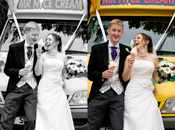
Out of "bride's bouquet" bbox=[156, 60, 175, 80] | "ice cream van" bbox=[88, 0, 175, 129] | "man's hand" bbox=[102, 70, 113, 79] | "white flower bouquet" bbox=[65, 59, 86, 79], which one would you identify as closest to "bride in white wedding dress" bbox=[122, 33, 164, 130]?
"bride's bouquet" bbox=[156, 60, 175, 80]

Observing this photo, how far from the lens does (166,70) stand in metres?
5.00

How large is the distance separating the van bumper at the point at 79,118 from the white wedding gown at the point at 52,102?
106 millimetres

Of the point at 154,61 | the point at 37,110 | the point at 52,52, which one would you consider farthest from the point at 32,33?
the point at 154,61

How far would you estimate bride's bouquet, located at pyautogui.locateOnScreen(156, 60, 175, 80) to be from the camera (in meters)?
4.96

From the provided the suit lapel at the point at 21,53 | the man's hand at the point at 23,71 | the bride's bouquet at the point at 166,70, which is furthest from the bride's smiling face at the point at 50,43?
the bride's bouquet at the point at 166,70

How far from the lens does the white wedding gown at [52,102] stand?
528cm

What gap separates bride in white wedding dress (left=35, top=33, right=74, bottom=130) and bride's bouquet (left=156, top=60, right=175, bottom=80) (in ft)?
5.81

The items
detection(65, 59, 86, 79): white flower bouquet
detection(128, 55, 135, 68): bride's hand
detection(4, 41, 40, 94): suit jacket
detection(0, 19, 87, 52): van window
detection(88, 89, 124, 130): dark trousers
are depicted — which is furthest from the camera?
detection(0, 19, 87, 52): van window

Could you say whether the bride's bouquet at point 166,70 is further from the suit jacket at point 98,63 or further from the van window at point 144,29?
the van window at point 144,29

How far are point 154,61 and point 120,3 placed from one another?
1513 mm

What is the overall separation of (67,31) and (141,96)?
234 cm

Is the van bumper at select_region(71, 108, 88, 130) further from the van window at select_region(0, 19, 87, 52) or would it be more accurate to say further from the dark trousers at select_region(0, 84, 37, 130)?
the van window at select_region(0, 19, 87, 52)

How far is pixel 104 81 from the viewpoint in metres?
4.97

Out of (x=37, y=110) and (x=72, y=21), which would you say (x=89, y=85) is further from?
(x=72, y=21)
